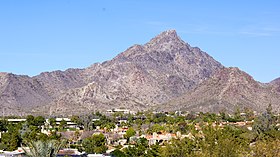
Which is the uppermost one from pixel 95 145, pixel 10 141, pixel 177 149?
pixel 10 141

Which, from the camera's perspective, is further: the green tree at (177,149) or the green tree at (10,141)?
the green tree at (10,141)

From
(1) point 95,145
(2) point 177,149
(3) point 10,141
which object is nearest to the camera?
(2) point 177,149

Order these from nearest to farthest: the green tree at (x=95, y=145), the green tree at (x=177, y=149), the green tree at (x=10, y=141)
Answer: the green tree at (x=177, y=149), the green tree at (x=95, y=145), the green tree at (x=10, y=141)

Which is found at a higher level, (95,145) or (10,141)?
(10,141)

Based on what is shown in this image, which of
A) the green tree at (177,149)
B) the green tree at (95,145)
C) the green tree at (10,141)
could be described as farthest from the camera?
the green tree at (10,141)

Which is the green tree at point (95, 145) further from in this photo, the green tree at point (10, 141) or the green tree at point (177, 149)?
the green tree at point (177, 149)

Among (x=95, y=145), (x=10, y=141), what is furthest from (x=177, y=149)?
(x=10, y=141)

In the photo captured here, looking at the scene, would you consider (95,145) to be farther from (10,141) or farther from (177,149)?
(177,149)

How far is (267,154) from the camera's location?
3816cm

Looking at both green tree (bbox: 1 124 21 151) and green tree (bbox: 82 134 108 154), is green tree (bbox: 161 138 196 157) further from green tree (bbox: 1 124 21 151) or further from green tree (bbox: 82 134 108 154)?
green tree (bbox: 1 124 21 151)

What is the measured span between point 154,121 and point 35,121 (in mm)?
Result: 30660

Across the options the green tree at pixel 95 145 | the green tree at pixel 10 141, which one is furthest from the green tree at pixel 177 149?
the green tree at pixel 10 141

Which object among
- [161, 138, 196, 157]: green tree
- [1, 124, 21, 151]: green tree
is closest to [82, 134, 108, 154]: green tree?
[1, 124, 21, 151]: green tree

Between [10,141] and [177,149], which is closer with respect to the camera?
[177,149]
